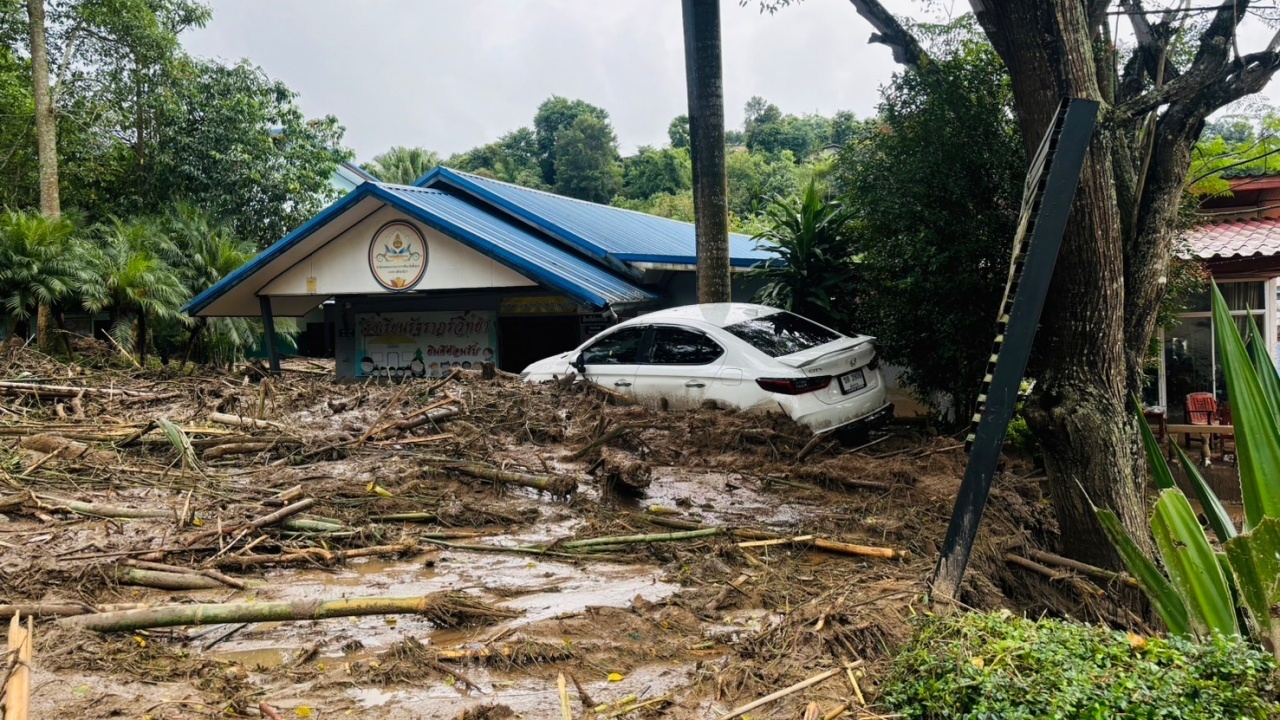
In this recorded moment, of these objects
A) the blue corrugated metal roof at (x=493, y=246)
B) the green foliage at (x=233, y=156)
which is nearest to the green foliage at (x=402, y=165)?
the green foliage at (x=233, y=156)

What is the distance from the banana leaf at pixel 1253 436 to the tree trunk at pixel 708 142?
8.36m

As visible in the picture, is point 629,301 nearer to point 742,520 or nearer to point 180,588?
point 742,520

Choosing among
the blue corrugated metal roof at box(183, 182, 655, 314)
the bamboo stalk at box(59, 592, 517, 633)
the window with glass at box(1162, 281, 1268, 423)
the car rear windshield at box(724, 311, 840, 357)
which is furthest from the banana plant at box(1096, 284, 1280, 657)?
the blue corrugated metal roof at box(183, 182, 655, 314)

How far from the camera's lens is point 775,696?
3.57 metres

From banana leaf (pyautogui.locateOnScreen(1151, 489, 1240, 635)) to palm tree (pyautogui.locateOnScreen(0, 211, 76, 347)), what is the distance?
2066 cm

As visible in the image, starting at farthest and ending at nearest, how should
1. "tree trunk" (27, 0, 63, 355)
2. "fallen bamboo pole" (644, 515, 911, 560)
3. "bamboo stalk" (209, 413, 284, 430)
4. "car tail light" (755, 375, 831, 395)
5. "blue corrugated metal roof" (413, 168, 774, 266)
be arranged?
"tree trunk" (27, 0, 63, 355)
"blue corrugated metal roof" (413, 168, 774, 266)
"car tail light" (755, 375, 831, 395)
"bamboo stalk" (209, 413, 284, 430)
"fallen bamboo pole" (644, 515, 911, 560)

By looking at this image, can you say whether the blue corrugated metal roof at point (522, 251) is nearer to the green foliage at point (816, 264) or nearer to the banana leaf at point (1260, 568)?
the green foliage at point (816, 264)

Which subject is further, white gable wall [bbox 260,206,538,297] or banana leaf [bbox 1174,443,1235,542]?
white gable wall [bbox 260,206,538,297]

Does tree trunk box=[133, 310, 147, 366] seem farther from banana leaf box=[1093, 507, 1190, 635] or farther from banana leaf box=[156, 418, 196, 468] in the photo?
banana leaf box=[1093, 507, 1190, 635]

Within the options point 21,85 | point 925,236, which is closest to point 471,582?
point 925,236

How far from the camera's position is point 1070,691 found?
127 inches

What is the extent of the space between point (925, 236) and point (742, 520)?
480 cm

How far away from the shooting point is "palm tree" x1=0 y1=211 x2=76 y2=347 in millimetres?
18859

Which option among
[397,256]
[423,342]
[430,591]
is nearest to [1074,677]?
[430,591]
